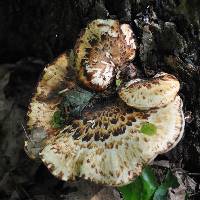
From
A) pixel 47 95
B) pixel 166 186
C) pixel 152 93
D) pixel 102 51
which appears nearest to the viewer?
pixel 152 93

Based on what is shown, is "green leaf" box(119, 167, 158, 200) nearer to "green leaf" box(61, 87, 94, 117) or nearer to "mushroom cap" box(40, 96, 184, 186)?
"mushroom cap" box(40, 96, 184, 186)

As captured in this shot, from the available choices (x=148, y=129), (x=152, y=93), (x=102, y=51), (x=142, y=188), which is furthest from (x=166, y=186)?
(x=102, y=51)

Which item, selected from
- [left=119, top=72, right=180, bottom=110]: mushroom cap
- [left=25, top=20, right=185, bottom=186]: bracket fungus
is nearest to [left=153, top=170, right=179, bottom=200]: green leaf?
[left=25, top=20, right=185, bottom=186]: bracket fungus

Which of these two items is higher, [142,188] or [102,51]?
[102,51]

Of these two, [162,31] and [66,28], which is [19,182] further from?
[162,31]

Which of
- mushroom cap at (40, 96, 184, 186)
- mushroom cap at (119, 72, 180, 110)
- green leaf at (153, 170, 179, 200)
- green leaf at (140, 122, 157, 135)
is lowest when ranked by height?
green leaf at (153, 170, 179, 200)

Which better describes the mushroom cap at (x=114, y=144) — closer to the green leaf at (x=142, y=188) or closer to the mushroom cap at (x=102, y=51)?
the mushroom cap at (x=102, y=51)

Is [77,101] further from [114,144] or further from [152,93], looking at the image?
[152,93]

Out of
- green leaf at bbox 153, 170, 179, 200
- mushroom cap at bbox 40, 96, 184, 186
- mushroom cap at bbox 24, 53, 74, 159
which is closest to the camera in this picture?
mushroom cap at bbox 40, 96, 184, 186

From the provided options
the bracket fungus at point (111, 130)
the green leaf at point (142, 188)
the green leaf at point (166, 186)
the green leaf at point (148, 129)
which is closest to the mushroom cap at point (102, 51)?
the bracket fungus at point (111, 130)
